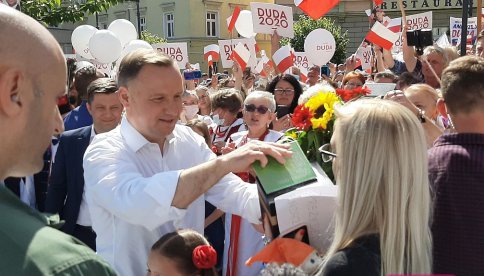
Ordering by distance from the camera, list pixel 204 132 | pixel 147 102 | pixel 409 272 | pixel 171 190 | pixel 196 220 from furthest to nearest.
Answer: pixel 204 132, pixel 196 220, pixel 147 102, pixel 171 190, pixel 409 272

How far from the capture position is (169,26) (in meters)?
42.2

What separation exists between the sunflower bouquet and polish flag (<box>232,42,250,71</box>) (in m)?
8.25

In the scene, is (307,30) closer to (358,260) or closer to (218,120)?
(218,120)

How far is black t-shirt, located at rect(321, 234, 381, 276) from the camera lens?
1.64m

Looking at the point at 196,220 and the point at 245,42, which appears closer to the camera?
the point at 196,220

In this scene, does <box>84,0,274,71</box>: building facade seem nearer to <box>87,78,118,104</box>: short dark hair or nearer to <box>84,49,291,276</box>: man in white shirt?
<box>87,78,118,104</box>: short dark hair

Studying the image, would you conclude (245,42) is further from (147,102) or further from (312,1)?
(147,102)

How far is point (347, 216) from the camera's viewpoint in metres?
1.74

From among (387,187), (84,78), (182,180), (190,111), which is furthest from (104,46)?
(387,187)

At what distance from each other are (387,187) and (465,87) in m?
1.19

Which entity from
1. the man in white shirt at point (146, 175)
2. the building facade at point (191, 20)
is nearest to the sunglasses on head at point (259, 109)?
the man in white shirt at point (146, 175)

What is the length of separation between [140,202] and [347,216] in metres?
0.76

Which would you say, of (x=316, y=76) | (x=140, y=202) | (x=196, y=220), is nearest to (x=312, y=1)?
(x=316, y=76)

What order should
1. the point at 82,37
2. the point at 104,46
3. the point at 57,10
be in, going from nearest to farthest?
the point at 57,10
the point at 104,46
the point at 82,37
